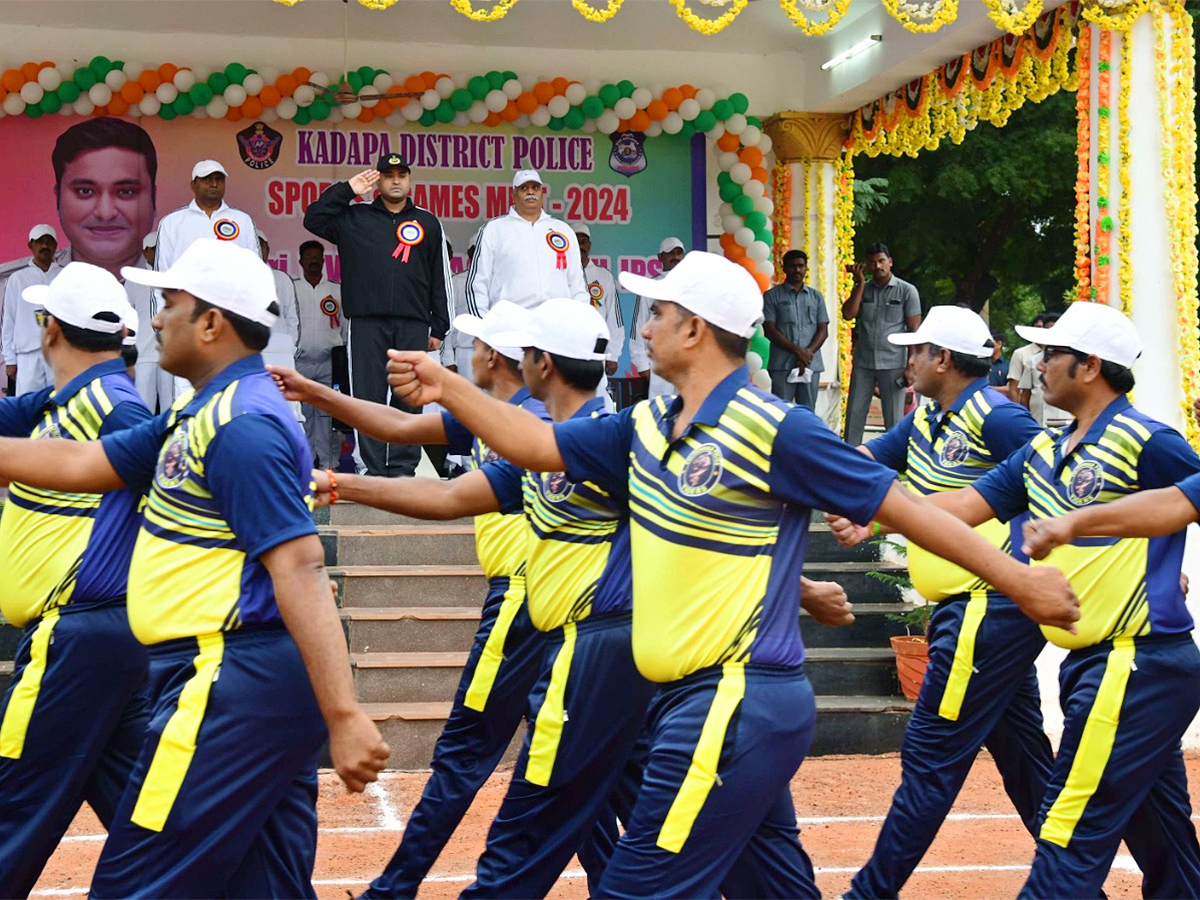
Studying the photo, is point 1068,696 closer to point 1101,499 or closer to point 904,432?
point 1101,499

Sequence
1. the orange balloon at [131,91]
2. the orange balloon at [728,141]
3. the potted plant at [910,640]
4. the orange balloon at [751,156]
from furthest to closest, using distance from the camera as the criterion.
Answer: the orange balloon at [751,156] → the orange balloon at [728,141] → the orange balloon at [131,91] → the potted plant at [910,640]

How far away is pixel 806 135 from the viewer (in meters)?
15.4

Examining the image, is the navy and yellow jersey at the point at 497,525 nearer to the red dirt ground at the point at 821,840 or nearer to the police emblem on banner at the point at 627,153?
the red dirt ground at the point at 821,840

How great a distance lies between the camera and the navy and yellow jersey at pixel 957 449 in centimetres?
654

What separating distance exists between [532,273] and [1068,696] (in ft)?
24.7

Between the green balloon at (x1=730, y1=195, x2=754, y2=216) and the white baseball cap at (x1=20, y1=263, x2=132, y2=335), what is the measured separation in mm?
10093

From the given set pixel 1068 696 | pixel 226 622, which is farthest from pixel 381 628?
pixel 226 622

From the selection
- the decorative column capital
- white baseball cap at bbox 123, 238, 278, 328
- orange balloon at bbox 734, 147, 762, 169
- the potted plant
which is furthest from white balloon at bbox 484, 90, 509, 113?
white baseball cap at bbox 123, 238, 278, 328

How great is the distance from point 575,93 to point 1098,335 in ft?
30.7

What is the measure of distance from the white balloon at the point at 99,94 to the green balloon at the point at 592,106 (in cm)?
411

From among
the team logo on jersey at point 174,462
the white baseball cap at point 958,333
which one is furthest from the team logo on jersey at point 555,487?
the white baseball cap at point 958,333

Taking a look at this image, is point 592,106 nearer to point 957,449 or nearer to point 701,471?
point 957,449

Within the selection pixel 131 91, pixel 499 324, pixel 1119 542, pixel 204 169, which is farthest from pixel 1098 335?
pixel 131 91

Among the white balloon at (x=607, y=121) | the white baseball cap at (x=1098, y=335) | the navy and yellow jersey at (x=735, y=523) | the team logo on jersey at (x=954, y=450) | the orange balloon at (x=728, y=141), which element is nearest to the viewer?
the navy and yellow jersey at (x=735, y=523)
